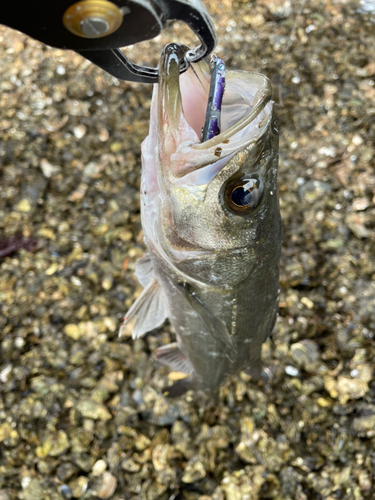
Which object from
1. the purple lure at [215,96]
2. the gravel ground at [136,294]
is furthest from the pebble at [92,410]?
the purple lure at [215,96]

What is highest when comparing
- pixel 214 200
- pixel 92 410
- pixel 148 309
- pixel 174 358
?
pixel 214 200

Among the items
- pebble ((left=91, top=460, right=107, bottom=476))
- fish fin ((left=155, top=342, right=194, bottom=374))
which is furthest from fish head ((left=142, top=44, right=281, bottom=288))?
pebble ((left=91, top=460, right=107, bottom=476))

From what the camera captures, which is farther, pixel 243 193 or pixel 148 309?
pixel 148 309

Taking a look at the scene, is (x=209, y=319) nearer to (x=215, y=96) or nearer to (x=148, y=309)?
(x=148, y=309)

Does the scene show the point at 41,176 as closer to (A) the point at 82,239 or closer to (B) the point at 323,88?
(A) the point at 82,239

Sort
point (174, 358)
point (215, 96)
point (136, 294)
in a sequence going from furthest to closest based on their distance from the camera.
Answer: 1. point (136, 294)
2. point (174, 358)
3. point (215, 96)

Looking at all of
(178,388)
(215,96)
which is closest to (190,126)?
(215,96)
